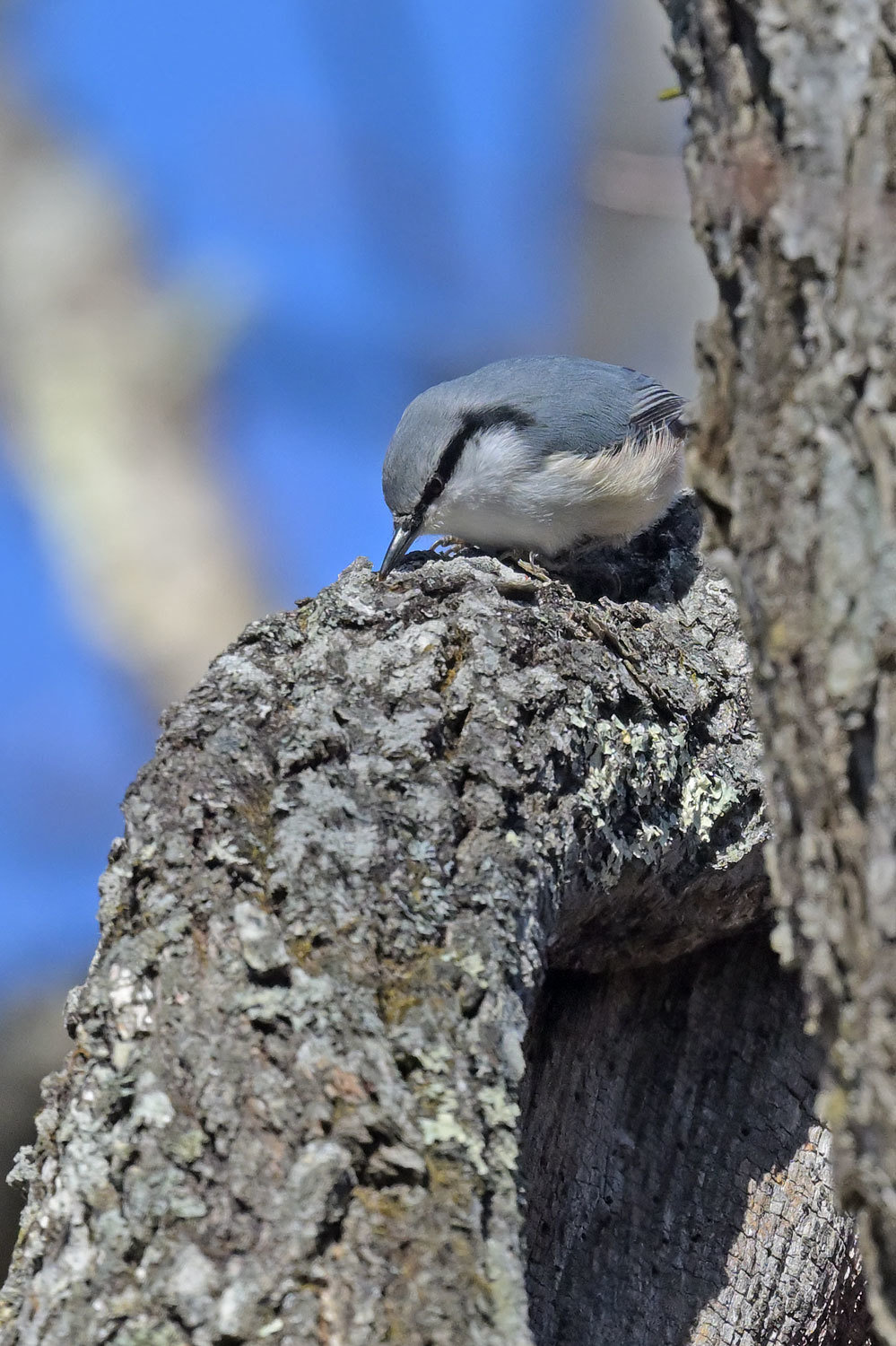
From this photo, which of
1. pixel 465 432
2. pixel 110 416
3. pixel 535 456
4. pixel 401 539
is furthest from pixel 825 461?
pixel 110 416

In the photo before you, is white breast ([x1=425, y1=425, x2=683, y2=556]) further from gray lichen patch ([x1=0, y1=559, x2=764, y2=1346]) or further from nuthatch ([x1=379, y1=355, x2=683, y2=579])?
gray lichen patch ([x1=0, y1=559, x2=764, y2=1346])

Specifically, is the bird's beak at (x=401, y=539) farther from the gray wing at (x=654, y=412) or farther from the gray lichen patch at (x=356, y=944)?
the gray lichen patch at (x=356, y=944)

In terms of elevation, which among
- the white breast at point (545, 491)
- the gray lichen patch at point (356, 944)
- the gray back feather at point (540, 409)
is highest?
the gray back feather at point (540, 409)

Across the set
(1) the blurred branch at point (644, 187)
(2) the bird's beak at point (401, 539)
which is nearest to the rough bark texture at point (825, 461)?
(1) the blurred branch at point (644, 187)

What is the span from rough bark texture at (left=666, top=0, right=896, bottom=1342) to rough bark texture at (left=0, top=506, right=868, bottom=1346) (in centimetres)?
41

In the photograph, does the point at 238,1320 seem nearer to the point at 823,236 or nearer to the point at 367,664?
the point at 367,664

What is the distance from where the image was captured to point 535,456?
127 inches

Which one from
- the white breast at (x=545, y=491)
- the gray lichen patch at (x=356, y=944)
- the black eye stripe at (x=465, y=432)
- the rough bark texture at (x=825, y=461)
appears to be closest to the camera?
the rough bark texture at (x=825, y=461)

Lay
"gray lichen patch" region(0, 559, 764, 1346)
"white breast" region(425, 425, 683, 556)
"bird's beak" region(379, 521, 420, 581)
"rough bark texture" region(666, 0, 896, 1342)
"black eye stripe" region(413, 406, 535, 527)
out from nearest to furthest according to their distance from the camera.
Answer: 1. "rough bark texture" region(666, 0, 896, 1342)
2. "gray lichen patch" region(0, 559, 764, 1346)
3. "bird's beak" region(379, 521, 420, 581)
4. "white breast" region(425, 425, 683, 556)
5. "black eye stripe" region(413, 406, 535, 527)

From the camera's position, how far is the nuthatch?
303 centimetres

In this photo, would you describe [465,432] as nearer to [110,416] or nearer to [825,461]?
[110,416]

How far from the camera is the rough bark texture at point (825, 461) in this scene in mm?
884

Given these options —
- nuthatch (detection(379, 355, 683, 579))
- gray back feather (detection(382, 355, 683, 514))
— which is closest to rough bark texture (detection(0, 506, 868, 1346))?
nuthatch (detection(379, 355, 683, 579))

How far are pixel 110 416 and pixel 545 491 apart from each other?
3.59 ft
